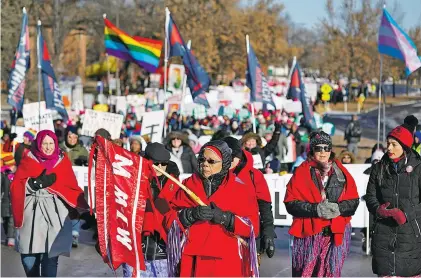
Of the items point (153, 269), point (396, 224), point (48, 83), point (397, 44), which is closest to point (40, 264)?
point (153, 269)

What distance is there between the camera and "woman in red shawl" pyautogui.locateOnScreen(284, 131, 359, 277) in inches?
288

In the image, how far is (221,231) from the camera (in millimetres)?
6078

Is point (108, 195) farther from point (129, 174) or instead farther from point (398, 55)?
point (398, 55)

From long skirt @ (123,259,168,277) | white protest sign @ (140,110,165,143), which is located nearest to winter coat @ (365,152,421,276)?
long skirt @ (123,259,168,277)

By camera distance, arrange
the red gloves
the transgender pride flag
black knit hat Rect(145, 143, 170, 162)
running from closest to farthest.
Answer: the red gloves → black knit hat Rect(145, 143, 170, 162) → the transgender pride flag

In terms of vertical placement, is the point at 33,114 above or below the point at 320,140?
below

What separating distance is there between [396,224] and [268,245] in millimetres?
1053

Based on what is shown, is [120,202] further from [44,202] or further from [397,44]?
[397,44]

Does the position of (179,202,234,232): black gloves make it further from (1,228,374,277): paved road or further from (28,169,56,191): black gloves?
(1,228,374,277): paved road

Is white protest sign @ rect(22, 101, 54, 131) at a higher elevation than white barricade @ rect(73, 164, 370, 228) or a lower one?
higher

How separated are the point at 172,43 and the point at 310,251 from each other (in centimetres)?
1191

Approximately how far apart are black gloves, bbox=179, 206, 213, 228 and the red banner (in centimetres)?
35

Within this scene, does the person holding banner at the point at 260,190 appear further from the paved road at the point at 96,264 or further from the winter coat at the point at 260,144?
the winter coat at the point at 260,144

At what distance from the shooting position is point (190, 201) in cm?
609
